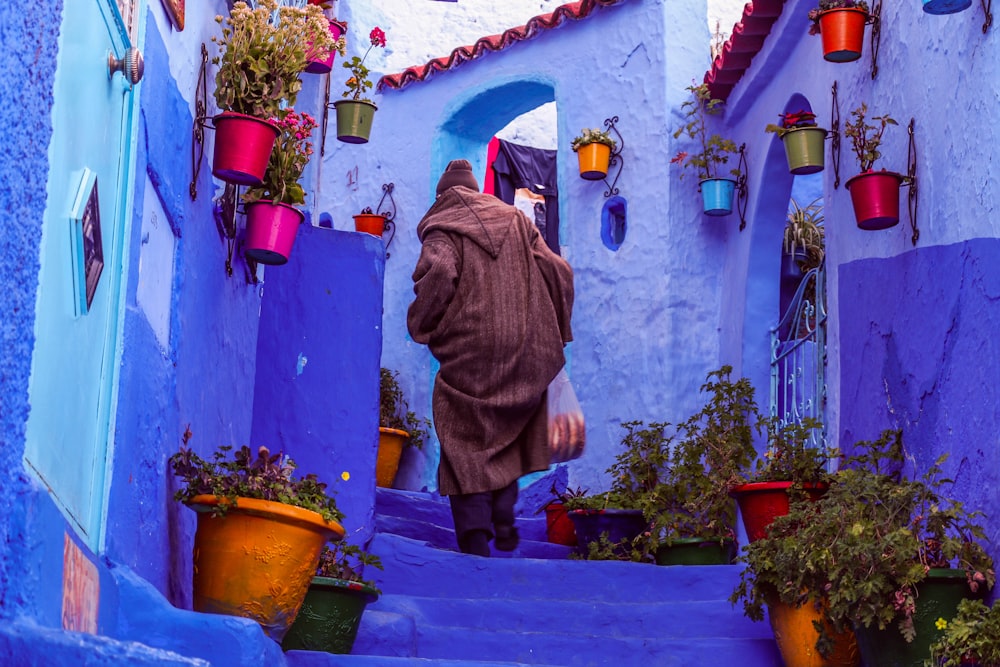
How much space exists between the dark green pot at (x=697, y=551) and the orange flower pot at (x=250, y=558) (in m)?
3.08

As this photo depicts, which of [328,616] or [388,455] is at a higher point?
[388,455]

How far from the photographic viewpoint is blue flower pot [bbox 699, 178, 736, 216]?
8336 mm

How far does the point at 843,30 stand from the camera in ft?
18.7

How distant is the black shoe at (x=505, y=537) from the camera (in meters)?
6.30

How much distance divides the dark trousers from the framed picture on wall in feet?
11.0

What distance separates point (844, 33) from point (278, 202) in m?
2.57

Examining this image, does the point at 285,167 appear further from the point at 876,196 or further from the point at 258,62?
the point at 876,196

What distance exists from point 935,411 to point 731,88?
4109mm

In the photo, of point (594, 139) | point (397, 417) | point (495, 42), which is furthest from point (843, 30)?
point (397, 417)

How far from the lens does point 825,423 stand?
670 centimetres

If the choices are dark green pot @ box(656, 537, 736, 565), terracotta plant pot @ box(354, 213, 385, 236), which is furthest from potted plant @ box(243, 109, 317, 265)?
terracotta plant pot @ box(354, 213, 385, 236)

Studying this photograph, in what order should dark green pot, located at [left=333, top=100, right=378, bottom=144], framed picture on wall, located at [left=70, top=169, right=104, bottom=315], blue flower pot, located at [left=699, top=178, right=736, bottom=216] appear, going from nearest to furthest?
framed picture on wall, located at [left=70, top=169, right=104, bottom=315]
dark green pot, located at [left=333, top=100, right=378, bottom=144]
blue flower pot, located at [left=699, top=178, right=736, bottom=216]

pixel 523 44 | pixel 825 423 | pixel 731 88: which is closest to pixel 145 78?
pixel 825 423

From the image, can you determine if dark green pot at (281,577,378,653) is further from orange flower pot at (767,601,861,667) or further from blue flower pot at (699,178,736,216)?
blue flower pot at (699,178,736,216)
